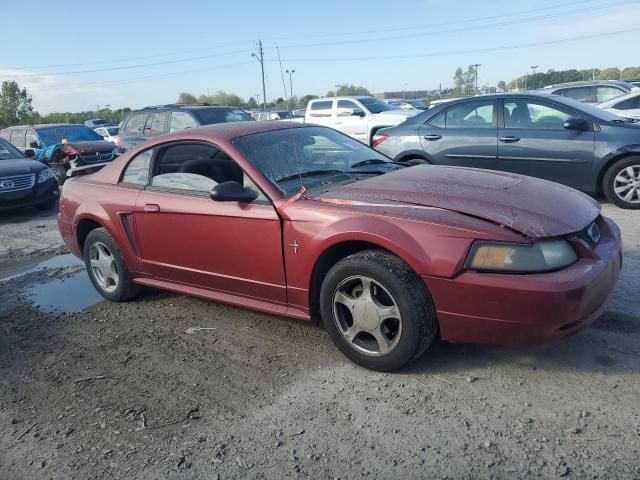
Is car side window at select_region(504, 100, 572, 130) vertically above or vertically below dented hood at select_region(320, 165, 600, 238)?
above

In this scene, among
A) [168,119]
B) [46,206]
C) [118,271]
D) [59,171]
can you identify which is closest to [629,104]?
[168,119]

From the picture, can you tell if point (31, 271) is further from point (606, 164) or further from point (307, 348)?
point (606, 164)

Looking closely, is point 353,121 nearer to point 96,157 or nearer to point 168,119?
point 168,119

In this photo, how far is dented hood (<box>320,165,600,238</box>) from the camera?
2.97m

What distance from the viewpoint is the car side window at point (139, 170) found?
4438 millimetres

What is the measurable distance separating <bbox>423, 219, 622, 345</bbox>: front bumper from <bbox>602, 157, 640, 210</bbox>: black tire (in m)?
4.24

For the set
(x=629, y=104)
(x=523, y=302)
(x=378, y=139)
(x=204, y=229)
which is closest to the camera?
(x=523, y=302)

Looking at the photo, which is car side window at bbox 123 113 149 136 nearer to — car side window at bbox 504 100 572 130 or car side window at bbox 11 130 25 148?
car side window at bbox 11 130 25 148

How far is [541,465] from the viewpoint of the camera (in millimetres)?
2342

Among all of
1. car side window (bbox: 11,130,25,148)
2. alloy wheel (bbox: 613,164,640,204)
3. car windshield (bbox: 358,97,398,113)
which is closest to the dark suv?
car side window (bbox: 11,130,25,148)

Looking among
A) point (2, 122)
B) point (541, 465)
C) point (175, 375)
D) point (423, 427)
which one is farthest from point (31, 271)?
point (2, 122)

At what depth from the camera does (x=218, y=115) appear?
11.5 metres

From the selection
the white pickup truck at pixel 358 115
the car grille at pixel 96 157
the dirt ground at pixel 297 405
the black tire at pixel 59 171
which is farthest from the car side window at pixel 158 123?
the dirt ground at pixel 297 405

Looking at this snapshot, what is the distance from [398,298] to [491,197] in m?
0.89
